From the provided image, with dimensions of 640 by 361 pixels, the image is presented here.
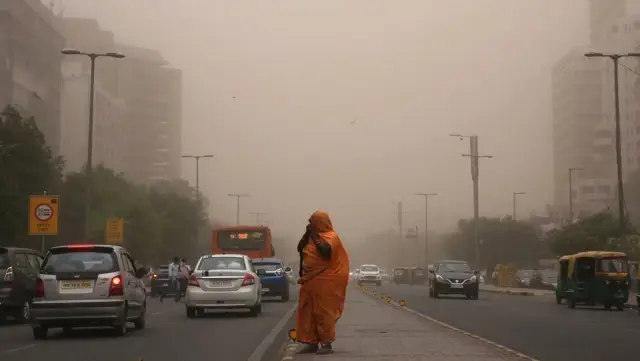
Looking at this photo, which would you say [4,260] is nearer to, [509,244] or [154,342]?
[154,342]

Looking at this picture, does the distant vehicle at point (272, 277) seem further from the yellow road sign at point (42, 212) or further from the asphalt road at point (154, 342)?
the asphalt road at point (154, 342)

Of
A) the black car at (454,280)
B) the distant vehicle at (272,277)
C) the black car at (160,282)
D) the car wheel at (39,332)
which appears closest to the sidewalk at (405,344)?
the car wheel at (39,332)

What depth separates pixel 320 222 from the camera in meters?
13.9

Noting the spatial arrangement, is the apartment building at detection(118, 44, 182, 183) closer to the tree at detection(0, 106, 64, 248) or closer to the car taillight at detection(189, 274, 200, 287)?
the tree at detection(0, 106, 64, 248)

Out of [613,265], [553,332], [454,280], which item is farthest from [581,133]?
[553,332]

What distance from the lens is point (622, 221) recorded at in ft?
149

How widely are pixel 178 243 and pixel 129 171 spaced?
75.8 meters

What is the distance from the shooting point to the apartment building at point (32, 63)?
89.1 meters

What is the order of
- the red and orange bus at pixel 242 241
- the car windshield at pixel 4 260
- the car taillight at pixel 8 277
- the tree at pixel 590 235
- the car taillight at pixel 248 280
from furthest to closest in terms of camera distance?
1. the tree at pixel 590 235
2. the red and orange bus at pixel 242 241
3. the car taillight at pixel 248 280
4. the car windshield at pixel 4 260
5. the car taillight at pixel 8 277

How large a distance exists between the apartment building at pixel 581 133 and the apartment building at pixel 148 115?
222ft

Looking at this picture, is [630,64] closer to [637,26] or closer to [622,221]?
[637,26]

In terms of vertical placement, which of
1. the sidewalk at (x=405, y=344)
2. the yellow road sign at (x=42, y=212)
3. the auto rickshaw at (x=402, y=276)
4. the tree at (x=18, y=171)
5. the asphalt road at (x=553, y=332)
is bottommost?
the auto rickshaw at (x=402, y=276)

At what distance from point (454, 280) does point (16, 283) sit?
23.3 meters

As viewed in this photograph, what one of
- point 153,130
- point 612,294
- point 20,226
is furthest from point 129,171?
point 612,294
